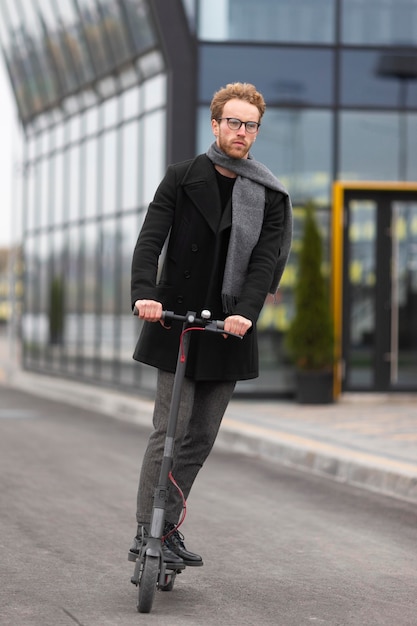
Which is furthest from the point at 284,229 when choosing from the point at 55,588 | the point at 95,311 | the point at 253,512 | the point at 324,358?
the point at 95,311

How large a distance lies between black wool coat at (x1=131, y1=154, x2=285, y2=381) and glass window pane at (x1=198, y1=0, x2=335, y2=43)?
1145cm

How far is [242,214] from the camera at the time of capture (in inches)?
205

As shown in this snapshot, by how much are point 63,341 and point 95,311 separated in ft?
6.39

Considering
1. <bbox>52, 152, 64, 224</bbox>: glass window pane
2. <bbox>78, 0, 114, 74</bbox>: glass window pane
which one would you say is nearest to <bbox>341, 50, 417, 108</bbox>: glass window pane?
<bbox>78, 0, 114, 74</bbox>: glass window pane

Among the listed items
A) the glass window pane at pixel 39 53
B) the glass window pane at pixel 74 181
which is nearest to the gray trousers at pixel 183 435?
the glass window pane at pixel 74 181

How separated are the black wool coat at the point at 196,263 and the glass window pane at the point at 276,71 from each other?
11222 mm

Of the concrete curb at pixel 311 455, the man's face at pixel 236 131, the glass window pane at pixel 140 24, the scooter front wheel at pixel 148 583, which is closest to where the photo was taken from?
the scooter front wheel at pixel 148 583

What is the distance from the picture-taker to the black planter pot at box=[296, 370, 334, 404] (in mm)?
15695

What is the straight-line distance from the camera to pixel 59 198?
22531 mm

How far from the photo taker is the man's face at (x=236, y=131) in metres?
5.13

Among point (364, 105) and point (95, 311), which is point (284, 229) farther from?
point (95, 311)

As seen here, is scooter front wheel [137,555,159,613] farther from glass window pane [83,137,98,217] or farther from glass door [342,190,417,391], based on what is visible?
glass window pane [83,137,98,217]

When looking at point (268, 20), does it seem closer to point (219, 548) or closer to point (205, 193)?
point (219, 548)

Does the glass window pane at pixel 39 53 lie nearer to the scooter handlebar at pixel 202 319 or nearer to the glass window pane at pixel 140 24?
the glass window pane at pixel 140 24
